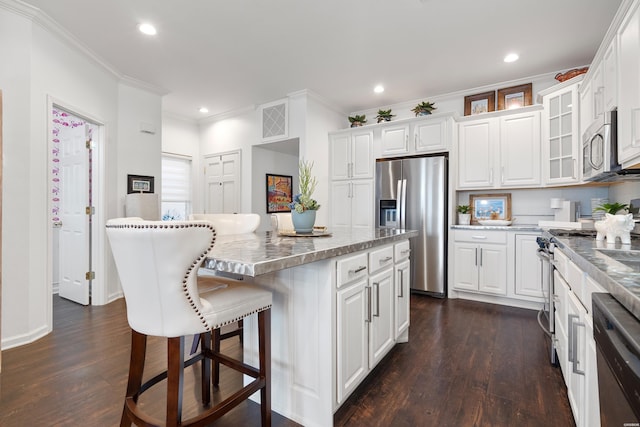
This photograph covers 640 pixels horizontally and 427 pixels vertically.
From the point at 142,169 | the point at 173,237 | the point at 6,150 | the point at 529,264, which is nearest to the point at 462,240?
the point at 529,264

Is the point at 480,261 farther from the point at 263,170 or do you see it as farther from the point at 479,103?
the point at 263,170

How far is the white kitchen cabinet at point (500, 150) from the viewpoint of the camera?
3.51m

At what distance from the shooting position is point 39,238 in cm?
264

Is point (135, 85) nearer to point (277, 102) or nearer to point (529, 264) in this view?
point (277, 102)

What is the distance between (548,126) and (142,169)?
496 cm

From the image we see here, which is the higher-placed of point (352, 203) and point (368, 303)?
point (352, 203)

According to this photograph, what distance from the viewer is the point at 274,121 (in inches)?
187

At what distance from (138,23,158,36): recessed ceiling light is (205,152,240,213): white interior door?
2.35 m

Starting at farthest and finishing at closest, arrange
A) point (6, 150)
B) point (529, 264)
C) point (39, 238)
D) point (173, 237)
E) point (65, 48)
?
point (529, 264) < point (65, 48) < point (39, 238) < point (6, 150) < point (173, 237)

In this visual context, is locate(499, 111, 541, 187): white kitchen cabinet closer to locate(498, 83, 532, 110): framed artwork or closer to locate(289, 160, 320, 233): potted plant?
locate(498, 83, 532, 110): framed artwork

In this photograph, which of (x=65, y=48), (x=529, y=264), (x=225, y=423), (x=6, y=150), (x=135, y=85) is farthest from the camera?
(x=135, y=85)

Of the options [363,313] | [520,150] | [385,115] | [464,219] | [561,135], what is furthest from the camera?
[385,115]

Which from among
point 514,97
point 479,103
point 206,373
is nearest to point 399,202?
Result: point 479,103

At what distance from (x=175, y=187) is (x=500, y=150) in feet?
16.7
